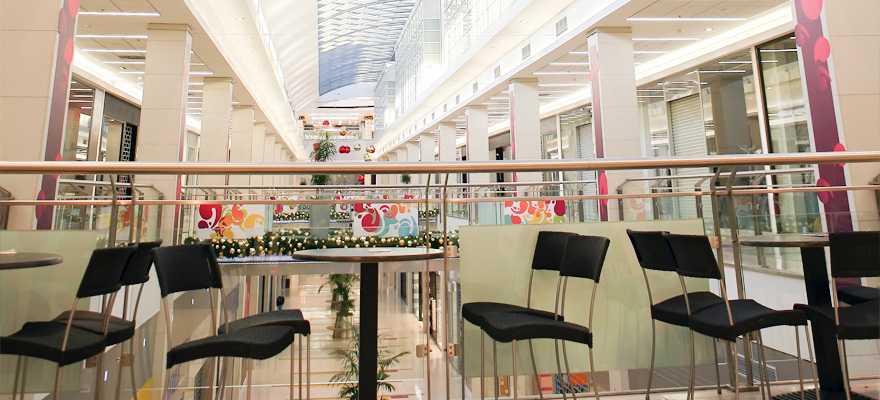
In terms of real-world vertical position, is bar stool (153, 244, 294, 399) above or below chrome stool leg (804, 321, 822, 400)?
above

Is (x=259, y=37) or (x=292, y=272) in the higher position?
(x=259, y=37)

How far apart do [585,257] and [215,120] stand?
9957 millimetres

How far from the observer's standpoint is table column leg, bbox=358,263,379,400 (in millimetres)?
1950

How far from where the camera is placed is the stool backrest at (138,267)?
199 cm

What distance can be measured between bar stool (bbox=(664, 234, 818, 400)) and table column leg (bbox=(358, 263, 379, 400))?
4.67 ft

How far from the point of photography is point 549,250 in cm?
229

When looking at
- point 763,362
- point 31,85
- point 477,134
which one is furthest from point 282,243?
point 477,134

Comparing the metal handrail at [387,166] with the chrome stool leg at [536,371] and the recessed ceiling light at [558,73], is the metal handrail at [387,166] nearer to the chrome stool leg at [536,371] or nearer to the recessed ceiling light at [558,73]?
the chrome stool leg at [536,371]

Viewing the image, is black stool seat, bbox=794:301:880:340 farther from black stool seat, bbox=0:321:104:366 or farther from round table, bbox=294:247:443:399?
black stool seat, bbox=0:321:104:366

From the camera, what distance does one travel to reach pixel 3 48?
4.03 m

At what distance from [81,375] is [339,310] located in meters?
1.21

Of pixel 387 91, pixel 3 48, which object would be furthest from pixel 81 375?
pixel 387 91

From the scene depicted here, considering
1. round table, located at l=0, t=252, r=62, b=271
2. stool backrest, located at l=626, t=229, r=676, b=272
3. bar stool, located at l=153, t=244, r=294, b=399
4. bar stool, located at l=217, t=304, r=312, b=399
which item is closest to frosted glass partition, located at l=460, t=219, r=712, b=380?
stool backrest, located at l=626, t=229, r=676, b=272

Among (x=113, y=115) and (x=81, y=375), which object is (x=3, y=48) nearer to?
(x=81, y=375)
